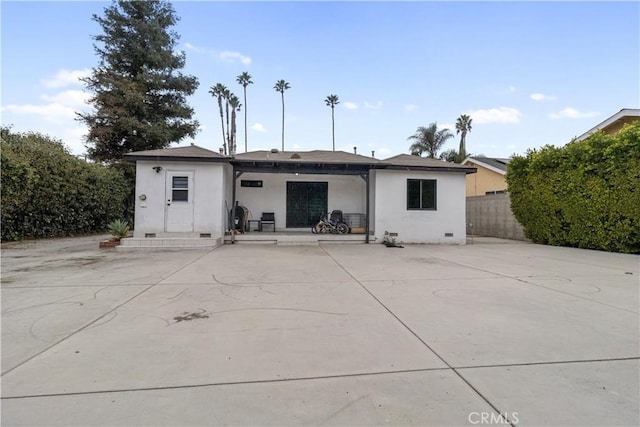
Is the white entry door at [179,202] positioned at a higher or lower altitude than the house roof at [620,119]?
lower

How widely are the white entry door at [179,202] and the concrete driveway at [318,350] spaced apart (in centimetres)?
462

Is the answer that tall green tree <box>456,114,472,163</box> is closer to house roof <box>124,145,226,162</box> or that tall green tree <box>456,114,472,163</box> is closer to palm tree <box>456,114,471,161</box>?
palm tree <box>456,114,471,161</box>

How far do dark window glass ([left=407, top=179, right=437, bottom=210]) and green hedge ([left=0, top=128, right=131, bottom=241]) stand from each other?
41.3 feet

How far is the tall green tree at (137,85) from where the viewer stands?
16.9m

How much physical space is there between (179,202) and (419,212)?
8462 millimetres

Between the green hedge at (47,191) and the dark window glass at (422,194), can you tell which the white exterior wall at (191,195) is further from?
the dark window glass at (422,194)

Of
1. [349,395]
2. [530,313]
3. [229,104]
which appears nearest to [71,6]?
[349,395]

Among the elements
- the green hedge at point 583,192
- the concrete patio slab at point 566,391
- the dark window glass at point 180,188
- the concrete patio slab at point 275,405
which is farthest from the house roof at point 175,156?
the green hedge at point 583,192

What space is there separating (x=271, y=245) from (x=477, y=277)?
657 centimetres

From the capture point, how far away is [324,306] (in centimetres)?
385

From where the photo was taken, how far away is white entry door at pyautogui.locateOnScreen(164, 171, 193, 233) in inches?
399

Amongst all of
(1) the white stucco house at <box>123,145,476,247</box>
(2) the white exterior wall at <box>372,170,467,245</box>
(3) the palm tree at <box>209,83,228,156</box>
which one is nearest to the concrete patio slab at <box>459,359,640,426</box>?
(1) the white stucco house at <box>123,145,476,247</box>

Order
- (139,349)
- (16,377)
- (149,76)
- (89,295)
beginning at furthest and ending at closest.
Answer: (149,76) < (89,295) < (139,349) < (16,377)

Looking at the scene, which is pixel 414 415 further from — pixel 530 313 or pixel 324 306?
pixel 530 313
